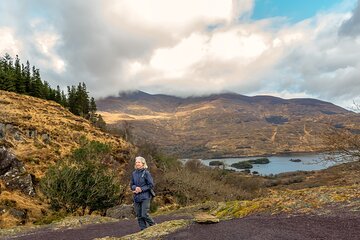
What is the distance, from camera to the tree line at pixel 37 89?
9381 centimetres

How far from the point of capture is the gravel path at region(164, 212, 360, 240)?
10113 mm

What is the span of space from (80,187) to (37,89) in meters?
81.1

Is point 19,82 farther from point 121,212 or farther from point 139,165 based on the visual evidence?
point 139,165

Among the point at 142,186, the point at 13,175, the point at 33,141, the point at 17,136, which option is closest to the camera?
the point at 142,186

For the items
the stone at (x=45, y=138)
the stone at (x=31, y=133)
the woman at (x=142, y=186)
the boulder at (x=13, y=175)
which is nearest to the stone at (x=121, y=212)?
the boulder at (x=13, y=175)

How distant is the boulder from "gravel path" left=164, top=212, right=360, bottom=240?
102 feet

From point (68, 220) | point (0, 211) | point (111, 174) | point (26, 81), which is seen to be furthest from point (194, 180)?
point (26, 81)

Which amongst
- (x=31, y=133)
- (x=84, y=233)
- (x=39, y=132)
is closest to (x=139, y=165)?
(x=84, y=233)

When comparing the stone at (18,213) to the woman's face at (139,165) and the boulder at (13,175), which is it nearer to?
the boulder at (13,175)

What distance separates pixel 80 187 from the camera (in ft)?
90.0

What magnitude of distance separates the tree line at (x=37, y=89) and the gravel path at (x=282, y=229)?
93.3 metres

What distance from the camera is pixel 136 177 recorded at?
44.8ft

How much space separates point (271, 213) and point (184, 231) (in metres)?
3.99

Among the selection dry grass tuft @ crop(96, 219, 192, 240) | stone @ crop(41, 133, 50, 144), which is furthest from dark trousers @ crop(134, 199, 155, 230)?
stone @ crop(41, 133, 50, 144)
